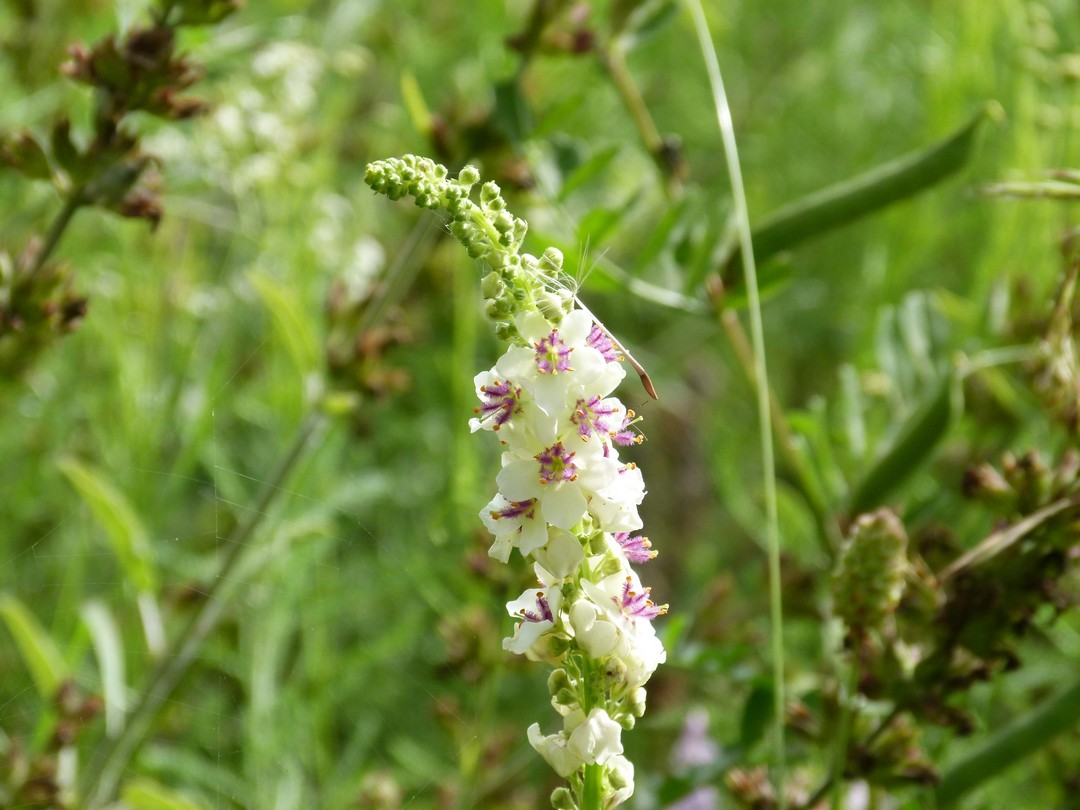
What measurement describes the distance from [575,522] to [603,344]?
0.21 feet

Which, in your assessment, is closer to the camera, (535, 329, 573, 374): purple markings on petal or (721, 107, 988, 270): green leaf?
(535, 329, 573, 374): purple markings on petal

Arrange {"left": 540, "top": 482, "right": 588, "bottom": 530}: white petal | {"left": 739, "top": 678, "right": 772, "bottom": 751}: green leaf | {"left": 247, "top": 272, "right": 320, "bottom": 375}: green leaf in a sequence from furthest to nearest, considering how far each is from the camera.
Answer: {"left": 247, "top": 272, "right": 320, "bottom": 375}: green leaf, {"left": 739, "top": 678, "right": 772, "bottom": 751}: green leaf, {"left": 540, "top": 482, "right": 588, "bottom": 530}: white petal

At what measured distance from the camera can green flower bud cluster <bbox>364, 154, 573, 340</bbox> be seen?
14.4 inches

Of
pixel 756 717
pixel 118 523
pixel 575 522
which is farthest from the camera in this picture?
pixel 118 523

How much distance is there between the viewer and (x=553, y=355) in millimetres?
374

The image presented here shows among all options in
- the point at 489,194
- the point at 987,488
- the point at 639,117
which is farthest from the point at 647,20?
the point at 489,194

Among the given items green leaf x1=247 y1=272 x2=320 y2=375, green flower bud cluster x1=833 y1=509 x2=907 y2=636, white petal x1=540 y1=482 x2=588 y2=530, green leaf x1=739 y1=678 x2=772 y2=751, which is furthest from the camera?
green leaf x1=247 y1=272 x2=320 y2=375

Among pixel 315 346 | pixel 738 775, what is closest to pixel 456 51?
pixel 315 346

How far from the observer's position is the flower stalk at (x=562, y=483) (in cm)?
37

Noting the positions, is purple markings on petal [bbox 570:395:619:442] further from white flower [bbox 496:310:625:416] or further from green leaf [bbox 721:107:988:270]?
green leaf [bbox 721:107:988:270]

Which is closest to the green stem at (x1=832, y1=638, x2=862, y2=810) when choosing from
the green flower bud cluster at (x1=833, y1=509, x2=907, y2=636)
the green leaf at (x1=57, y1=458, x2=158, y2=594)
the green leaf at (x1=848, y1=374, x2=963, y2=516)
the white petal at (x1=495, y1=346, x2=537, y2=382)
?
the green flower bud cluster at (x1=833, y1=509, x2=907, y2=636)

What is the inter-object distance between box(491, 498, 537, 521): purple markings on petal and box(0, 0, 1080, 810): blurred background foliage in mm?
299

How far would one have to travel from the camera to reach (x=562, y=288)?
0.39m

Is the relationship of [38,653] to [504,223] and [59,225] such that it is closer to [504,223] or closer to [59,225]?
[59,225]
